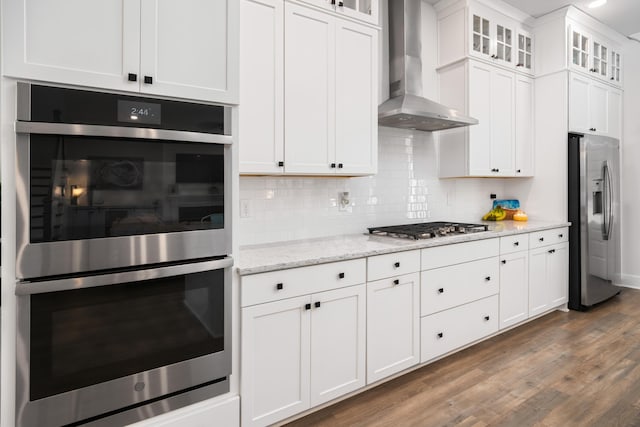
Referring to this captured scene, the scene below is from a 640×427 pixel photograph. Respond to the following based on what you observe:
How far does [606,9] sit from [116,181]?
15.7 ft

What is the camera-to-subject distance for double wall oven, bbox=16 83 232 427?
1.38 meters

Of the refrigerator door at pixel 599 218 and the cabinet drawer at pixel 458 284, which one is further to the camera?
the refrigerator door at pixel 599 218

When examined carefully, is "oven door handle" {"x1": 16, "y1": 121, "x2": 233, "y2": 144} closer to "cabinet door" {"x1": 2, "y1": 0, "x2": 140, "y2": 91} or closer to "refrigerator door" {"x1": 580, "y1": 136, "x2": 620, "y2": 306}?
"cabinet door" {"x1": 2, "y1": 0, "x2": 140, "y2": 91}

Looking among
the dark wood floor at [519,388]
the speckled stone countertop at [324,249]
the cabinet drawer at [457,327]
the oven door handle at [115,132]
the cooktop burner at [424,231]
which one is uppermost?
the oven door handle at [115,132]

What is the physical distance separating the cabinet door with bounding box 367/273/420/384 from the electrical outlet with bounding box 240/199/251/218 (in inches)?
Result: 37.6

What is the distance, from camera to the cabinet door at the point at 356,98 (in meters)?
2.50

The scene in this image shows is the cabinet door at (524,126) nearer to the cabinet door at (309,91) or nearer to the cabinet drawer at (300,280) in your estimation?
the cabinet door at (309,91)

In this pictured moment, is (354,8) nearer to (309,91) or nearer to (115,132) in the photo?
(309,91)

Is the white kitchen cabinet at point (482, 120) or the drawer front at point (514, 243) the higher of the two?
the white kitchen cabinet at point (482, 120)

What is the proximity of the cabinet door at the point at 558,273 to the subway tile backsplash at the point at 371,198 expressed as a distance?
809mm

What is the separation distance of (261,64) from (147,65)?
0.77 m

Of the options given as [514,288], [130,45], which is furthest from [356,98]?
[514,288]

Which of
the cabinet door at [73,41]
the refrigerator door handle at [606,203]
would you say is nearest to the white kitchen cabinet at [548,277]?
the refrigerator door handle at [606,203]

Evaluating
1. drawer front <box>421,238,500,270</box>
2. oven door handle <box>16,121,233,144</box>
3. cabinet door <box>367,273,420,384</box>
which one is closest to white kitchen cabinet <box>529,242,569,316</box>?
drawer front <box>421,238,500,270</box>
